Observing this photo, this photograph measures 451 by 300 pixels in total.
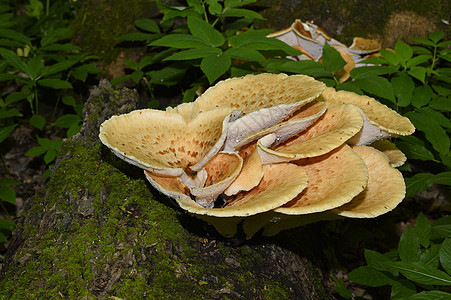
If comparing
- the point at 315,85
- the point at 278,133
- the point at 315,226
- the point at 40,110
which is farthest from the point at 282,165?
the point at 40,110

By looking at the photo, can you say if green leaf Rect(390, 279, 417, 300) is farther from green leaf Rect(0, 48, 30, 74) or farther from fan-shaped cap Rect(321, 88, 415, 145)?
green leaf Rect(0, 48, 30, 74)

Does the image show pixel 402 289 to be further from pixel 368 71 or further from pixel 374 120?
pixel 368 71

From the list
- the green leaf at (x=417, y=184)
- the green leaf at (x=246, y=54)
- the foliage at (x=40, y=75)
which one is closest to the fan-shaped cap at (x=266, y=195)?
the green leaf at (x=246, y=54)

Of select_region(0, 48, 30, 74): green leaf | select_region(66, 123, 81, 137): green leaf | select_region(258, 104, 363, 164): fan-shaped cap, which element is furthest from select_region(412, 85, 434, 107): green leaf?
select_region(0, 48, 30, 74): green leaf

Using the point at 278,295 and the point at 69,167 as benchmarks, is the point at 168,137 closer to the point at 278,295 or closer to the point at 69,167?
the point at 69,167

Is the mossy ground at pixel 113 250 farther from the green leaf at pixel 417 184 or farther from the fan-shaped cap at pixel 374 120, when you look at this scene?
the green leaf at pixel 417 184

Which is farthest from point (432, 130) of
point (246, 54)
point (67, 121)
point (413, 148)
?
point (67, 121)

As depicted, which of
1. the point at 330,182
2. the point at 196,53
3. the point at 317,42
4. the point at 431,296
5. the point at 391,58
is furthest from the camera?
the point at 317,42
